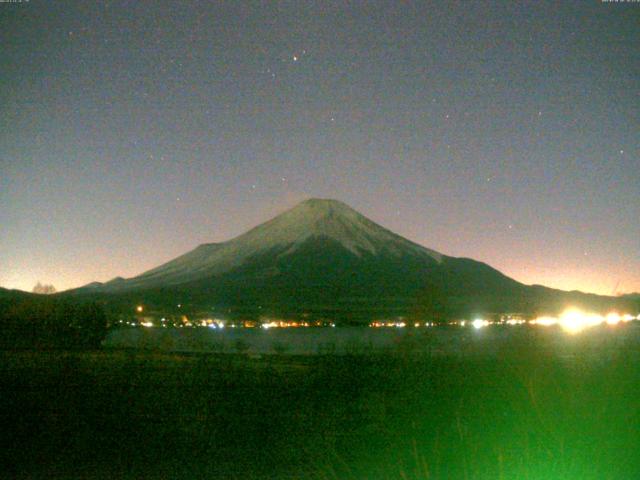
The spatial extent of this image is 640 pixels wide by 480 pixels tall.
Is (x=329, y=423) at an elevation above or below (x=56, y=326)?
below

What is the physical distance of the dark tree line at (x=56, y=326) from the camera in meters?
42.8

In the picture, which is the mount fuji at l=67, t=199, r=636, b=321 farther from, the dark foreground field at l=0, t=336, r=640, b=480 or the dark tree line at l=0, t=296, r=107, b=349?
the dark foreground field at l=0, t=336, r=640, b=480

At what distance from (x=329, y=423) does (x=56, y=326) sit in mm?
34287

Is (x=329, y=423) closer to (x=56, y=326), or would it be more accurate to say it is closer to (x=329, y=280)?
(x=56, y=326)

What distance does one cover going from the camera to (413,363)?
2203 cm

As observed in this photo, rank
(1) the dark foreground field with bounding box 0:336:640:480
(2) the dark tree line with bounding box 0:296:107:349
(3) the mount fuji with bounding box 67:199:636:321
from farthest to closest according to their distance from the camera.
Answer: (3) the mount fuji with bounding box 67:199:636:321
(2) the dark tree line with bounding box 0:296:107:349
(1) the dark foreground field with bounding box 0:336:640:480

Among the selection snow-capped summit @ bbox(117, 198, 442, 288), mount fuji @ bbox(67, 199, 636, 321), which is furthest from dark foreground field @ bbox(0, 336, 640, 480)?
snow-capped summit @ bbox(117, 198, 442, 288)

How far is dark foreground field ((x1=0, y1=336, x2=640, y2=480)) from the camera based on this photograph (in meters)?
9.84

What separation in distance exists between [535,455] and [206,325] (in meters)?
91.5

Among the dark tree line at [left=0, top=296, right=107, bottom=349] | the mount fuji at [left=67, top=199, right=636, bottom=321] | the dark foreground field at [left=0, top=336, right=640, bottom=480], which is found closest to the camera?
the dark foreground field at [left=0, top=336, right=640, bottom=480]

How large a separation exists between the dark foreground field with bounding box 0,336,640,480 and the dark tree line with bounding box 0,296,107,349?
73.2 feet

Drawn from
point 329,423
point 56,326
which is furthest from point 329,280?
point 329,423

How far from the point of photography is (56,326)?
44156mm

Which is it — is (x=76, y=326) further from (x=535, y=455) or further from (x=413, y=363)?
(x=535, y=455)
